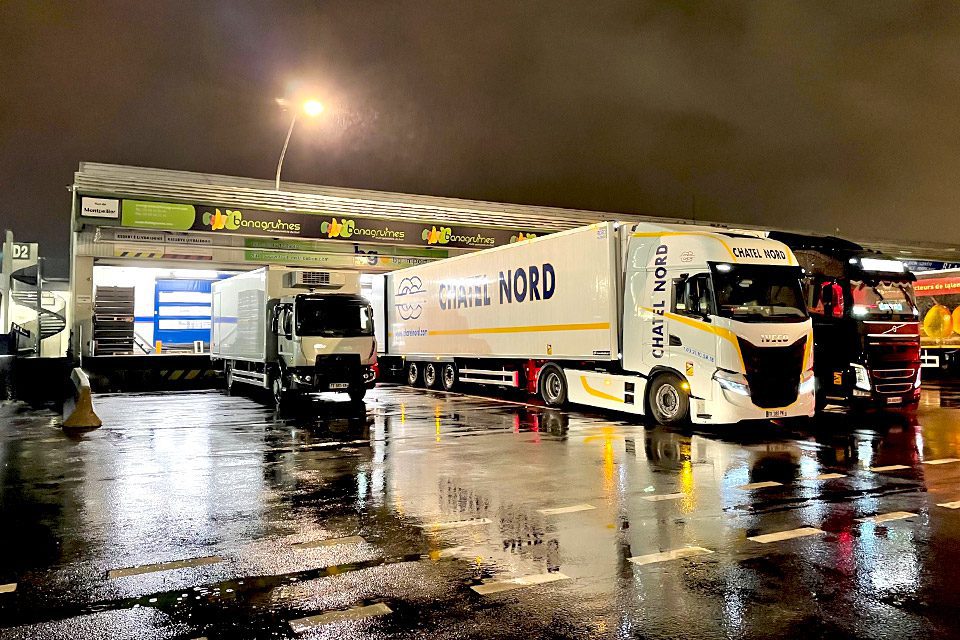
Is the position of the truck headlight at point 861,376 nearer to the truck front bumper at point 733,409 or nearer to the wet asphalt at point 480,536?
the wet asphalt at point 480,536

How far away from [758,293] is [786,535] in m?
7.54

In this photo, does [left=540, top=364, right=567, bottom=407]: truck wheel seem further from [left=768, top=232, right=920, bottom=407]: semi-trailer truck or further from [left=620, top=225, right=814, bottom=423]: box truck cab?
[left=768, top=232, right=920, bottom=407]: semi-trailer truck

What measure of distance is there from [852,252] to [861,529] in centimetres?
1116

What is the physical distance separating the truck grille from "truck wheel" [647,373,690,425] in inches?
47.2

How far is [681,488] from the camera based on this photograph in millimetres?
8219

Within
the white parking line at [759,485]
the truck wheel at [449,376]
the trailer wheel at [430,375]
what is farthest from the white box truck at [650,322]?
the white parking line at [759,485]

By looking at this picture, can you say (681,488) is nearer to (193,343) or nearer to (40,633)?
(40,633)

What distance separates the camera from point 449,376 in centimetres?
2211

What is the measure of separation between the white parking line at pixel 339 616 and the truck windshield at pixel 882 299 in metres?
13.7

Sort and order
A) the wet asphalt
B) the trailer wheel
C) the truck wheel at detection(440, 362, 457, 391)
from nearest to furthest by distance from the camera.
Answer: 1. the wet asphalt
2. the truck wheel at detection(440, 362, 457, 391)
3. the trailer wheel

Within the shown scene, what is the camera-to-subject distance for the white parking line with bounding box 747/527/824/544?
6133 mm

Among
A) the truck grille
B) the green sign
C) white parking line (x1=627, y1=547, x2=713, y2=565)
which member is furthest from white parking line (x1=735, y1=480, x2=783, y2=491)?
the green sign

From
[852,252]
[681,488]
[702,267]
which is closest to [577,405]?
[702,267]

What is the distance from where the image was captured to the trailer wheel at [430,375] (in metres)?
23.3
